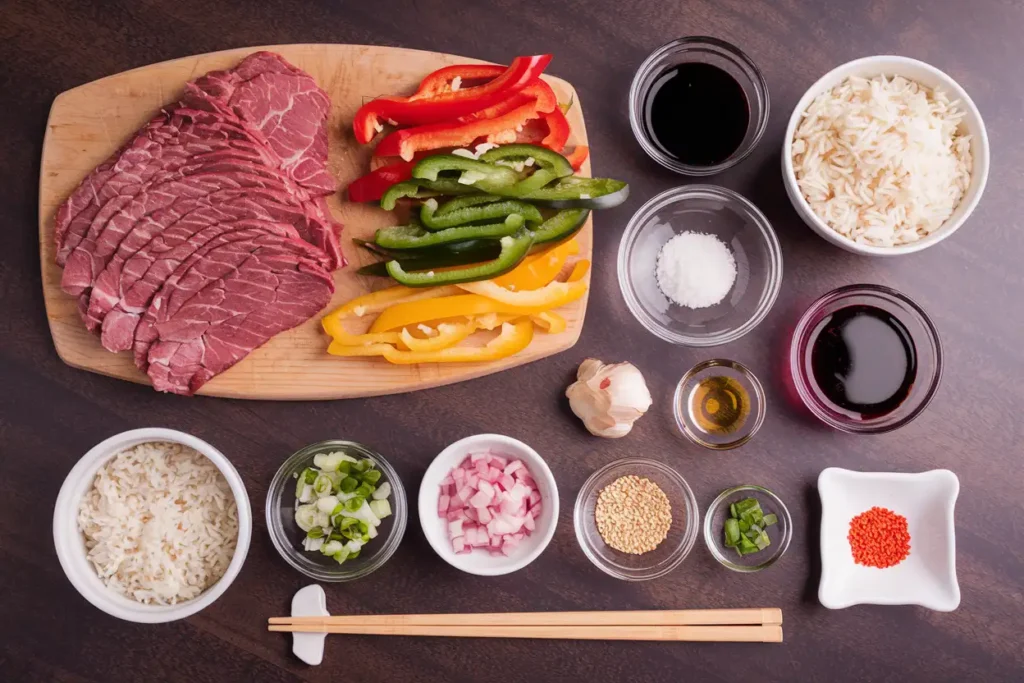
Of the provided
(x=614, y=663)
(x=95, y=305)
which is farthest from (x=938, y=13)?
(x=95, y=305)

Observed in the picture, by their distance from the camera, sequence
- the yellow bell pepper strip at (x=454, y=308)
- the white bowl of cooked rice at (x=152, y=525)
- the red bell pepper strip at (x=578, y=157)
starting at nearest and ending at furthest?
the white bowl of cooked rice at (x=152, y=525) → the yellow bell pepper strip at (x=454, y=308) → the red bell pepper strip at (x=578, y=157)

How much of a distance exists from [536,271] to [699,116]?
77 centimetres

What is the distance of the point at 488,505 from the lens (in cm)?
258


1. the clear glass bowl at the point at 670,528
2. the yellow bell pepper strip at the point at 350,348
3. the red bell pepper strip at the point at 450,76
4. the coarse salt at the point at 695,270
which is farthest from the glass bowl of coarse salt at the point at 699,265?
the yellow bell pepper strip at the point at 350,348

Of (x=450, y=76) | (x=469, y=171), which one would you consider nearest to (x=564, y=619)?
(x=469, y=171)

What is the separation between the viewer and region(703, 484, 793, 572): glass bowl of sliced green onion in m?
2.73

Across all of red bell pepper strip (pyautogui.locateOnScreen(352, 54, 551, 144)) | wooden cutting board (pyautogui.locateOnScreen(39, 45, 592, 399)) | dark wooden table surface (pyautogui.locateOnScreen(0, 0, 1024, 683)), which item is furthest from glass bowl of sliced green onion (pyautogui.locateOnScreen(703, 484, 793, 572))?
red bell pepper strip (pyautogui.locateOnScreen(352, 54, 551, 144))

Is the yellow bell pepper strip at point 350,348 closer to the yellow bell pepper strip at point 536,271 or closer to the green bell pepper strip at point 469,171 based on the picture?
the yellow bell pepper strip at point 536,271

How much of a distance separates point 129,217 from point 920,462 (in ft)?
9.17

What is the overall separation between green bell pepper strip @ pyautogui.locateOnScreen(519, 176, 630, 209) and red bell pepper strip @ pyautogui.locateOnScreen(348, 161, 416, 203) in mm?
388

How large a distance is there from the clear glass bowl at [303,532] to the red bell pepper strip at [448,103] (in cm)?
106

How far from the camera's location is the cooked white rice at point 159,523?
8.21ft

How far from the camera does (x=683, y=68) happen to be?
8.92ft

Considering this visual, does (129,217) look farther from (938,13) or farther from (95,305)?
(938,13)
